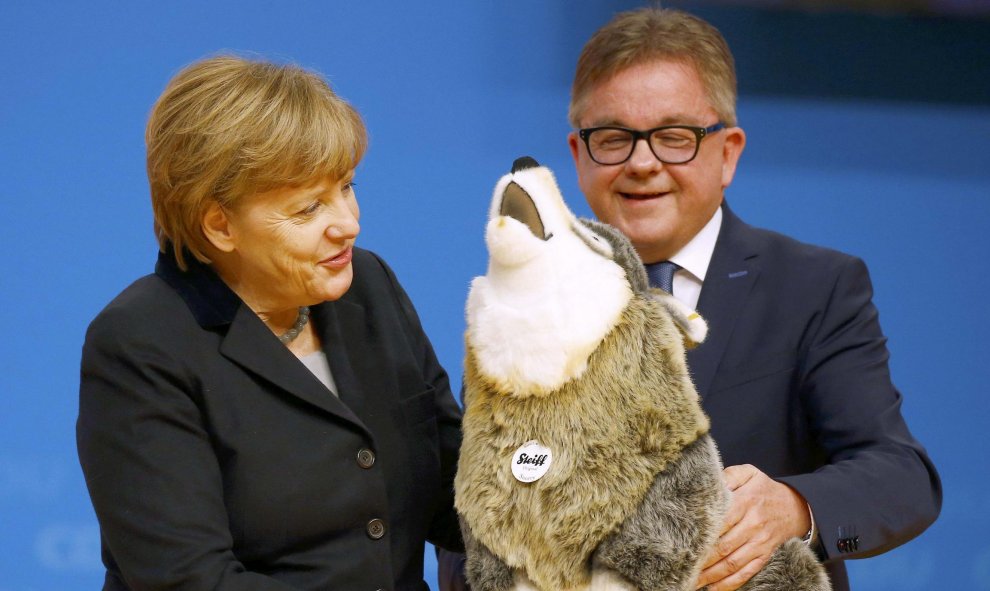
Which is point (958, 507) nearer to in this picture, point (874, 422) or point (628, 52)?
point (874, 422)

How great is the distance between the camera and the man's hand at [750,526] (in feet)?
4.05

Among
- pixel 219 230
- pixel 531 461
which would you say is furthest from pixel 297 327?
pixel 531 461

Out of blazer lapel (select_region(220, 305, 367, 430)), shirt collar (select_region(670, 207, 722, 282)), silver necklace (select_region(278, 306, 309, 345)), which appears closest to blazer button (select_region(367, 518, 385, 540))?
blazer lapel (select_region(220, 305, 367, 430))

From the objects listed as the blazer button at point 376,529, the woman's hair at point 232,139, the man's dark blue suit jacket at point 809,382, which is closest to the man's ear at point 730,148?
the man's dark blue suit jacket at point 809,382

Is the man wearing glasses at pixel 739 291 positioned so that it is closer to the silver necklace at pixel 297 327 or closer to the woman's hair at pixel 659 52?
the woman's hair at pixel 659 52

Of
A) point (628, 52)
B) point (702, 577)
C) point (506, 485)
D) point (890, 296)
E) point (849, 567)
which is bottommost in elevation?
point (849, 567)

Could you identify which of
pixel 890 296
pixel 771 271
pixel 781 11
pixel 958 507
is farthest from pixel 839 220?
pixel 771 271

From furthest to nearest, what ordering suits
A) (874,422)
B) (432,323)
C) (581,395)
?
(432,323)
(874,422)
(581,395)

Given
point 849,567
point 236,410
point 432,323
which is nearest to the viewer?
point 236,410

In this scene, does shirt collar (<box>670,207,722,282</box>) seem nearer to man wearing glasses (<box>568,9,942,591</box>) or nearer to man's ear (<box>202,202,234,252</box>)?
man wearing glasses (<box>568,9,942,591</box>)

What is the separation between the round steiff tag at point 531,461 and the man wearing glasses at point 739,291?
0.42 meters

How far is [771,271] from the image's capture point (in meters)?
1.71

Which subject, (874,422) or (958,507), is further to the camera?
(958,507)

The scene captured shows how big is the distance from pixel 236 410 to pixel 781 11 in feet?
6.41
